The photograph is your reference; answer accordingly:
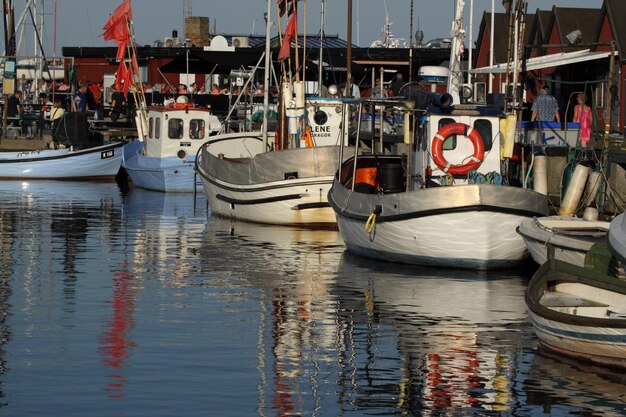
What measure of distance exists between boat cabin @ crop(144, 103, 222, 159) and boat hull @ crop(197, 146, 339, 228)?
9327 millimetres

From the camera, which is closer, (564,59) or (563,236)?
(563,236)

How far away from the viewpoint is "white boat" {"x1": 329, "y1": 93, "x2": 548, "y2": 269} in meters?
21.5

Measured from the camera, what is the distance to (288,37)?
33.6 m

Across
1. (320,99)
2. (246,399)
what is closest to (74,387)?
(246,399)

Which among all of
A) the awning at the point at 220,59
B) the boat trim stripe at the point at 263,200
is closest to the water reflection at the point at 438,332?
the boat trim stripe at the point at 263,200

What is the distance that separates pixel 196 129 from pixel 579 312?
2591cm

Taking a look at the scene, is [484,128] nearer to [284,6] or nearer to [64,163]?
[284,6]

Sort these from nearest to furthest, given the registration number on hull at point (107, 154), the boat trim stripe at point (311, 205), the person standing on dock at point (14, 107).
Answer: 1. the boat trim stripe at point (311, 205)
2. the registration number on hull at point (107, 154)
3. the person standing on dock at point (14, 107)

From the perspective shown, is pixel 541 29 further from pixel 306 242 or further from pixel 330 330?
pixel 330 330

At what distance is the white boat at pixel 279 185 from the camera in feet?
92.6

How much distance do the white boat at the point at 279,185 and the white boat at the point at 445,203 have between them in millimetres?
2753

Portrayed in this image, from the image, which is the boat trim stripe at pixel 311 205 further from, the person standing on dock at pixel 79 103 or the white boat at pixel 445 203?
the person standing on dock at pixel 79 103

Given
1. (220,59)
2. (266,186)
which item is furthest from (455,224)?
(220,59)

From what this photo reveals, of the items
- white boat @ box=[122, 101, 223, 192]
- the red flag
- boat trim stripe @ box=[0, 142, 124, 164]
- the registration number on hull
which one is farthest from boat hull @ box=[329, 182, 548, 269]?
Answer: the registration number on hull
